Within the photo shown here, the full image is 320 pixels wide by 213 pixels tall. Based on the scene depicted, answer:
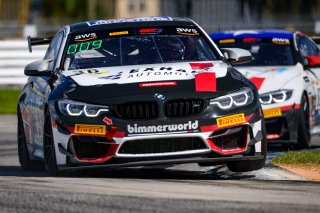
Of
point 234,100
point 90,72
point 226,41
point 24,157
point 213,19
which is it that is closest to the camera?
point 234,100

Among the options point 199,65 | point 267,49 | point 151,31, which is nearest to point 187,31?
point 151,31

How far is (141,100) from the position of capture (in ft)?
32.3

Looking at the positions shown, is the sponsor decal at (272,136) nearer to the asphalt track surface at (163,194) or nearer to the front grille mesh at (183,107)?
the asphalt track surface at (163,194)

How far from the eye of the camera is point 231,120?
392 inches

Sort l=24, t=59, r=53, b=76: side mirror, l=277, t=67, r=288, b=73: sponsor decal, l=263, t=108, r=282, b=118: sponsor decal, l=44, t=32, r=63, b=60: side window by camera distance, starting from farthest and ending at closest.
A: l=277, t=67, r=288, b=73: sponsor decal → l=263, t=108, r=282, b=118: sponsor decal → l=44, t=32, r=63, b=60: side window → l=24, t=59, r=53, b=76: side mirror

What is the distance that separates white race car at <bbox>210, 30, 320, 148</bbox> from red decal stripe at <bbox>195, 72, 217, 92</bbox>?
420cm

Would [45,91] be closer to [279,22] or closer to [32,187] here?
[32,187]

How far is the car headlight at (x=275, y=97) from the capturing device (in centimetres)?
1439

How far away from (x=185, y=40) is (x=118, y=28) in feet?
2.12

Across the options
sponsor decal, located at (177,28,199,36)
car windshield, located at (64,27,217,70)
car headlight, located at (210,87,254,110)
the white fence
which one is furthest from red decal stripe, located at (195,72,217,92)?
the white fence

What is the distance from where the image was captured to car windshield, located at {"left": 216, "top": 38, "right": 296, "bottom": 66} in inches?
605

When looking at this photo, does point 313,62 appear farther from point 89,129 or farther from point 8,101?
point 8,101

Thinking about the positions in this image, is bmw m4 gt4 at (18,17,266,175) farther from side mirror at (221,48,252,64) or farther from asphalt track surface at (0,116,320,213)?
side mirror at (221,48,252,64)

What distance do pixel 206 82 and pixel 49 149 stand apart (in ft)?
4.90
